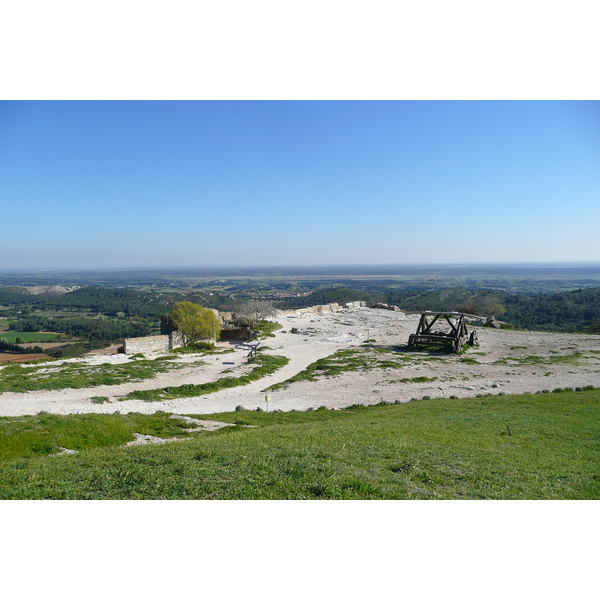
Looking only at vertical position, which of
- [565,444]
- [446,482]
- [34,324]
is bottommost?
[34,324]

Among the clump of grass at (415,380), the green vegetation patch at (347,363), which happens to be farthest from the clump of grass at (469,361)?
the clump of grass at (415,380)

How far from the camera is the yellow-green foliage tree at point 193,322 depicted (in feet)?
96.2

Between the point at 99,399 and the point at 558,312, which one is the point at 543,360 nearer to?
the point at 99,399

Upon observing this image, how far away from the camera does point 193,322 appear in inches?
1160

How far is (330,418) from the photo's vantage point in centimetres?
1200

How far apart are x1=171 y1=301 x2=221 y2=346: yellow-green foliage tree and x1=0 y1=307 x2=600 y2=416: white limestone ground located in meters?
3.83

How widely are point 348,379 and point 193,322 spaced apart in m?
16.5

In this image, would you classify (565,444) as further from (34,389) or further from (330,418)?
(34,389)

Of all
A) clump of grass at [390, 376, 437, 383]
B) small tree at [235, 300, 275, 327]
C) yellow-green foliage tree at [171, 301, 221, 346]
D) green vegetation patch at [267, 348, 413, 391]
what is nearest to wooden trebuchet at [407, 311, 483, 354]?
green vegetation patch at [267, 348, 413, 391]

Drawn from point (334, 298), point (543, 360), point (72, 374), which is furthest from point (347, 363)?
point (334, 298)

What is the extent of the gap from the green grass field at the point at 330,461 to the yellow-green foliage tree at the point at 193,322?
63.7 ft

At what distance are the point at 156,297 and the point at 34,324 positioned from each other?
37380 mm

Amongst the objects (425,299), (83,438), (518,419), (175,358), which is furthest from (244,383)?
(425,299)

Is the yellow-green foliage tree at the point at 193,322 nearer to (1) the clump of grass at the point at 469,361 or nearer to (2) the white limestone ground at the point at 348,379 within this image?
(2) the white limestone ground at the point at 348,379
